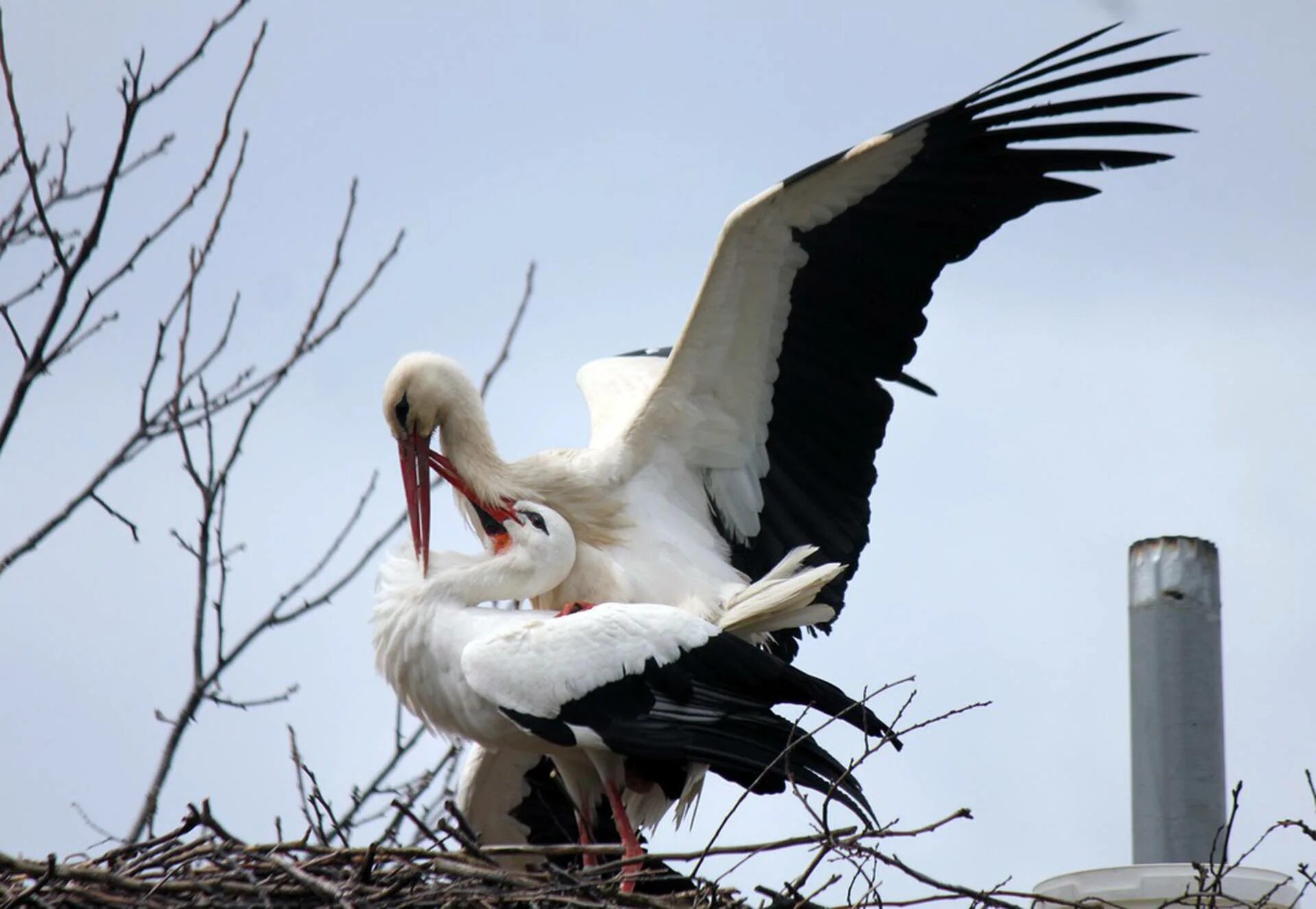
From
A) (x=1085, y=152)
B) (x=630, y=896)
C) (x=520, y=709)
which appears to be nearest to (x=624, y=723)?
(x=520, y=709)

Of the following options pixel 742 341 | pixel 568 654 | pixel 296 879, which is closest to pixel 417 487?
pixel 742 341

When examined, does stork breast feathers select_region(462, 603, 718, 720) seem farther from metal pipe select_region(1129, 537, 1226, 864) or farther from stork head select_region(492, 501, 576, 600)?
metal pipe select_region(1129, 537, 1226, 864)

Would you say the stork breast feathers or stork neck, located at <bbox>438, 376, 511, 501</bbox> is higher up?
stork neck, located at <bbox>438, 376, 511, 501</bbox>

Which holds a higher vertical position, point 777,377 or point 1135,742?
point 777,377

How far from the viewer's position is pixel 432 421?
25.8 ft

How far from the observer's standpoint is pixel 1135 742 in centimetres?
658

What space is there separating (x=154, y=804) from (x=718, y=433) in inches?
106

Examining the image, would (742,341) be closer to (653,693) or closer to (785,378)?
(785,378)

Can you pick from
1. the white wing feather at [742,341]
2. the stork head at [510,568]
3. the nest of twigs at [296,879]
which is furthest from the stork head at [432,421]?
the nest of twigs at [296,879]

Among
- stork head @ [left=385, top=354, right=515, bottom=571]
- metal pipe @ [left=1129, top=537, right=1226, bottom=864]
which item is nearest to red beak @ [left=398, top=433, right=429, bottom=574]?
stork head @ [left=385, top=354, right=515, bottom=571]

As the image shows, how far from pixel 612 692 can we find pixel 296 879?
137 cm

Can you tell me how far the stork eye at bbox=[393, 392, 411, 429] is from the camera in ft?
25.7

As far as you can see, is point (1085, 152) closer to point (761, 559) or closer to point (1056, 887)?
point (761, 559)

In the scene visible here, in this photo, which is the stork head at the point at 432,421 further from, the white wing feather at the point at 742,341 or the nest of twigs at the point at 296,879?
the nest of twigs at the point at 296,879
